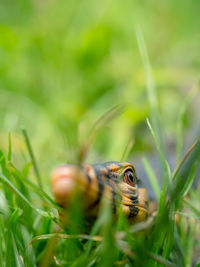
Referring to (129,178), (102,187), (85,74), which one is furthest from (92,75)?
(102,187)

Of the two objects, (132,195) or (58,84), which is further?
(58,84)

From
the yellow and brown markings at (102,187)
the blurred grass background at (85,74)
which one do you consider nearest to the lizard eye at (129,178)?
the yellow and brown markings at (102,187)

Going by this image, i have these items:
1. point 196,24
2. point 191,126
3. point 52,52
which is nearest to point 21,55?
point 52,52

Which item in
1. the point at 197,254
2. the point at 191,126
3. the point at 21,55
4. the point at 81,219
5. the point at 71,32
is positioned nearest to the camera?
the point at 81,219

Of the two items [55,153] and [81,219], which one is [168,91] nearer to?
[55,153]

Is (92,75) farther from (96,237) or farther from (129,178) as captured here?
(96,237)

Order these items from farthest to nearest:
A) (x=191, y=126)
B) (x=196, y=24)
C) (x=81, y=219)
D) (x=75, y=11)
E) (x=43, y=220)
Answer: (x=196, y=24)
(x=75, y=11)
(x=191, y=126)
(x=43, y=220)
(x=81, y=219)

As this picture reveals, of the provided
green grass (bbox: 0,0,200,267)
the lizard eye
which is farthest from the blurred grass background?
the lizard eye

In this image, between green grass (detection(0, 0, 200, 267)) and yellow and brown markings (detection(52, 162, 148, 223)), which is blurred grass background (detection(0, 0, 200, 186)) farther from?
yellow and brown markings (detection(52, 162, 148, 223))
